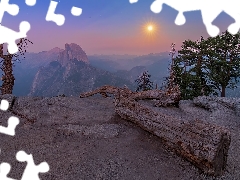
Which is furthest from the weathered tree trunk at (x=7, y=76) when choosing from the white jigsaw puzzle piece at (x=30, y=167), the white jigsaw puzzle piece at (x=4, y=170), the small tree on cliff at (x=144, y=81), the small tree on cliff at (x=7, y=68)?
the small tree on cliff at (x=144, y=81)

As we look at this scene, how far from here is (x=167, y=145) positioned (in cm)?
1454

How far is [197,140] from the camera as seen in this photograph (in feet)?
41.0

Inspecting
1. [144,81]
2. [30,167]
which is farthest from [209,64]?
[30,167]

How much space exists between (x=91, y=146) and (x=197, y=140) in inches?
264

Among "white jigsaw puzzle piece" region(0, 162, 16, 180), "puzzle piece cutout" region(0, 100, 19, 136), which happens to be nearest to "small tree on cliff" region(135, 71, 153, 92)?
"puzzle piece cutout" region(0, 100, 19, 136)

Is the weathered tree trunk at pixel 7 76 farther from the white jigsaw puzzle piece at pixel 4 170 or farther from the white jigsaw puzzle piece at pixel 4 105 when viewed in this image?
the white jigsaw puzzle piece at pixel 4 170

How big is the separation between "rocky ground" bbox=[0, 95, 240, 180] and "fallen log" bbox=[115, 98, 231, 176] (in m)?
0.56

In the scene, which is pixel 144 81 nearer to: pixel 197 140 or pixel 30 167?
pixel 197 140

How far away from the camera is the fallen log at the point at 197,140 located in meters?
11.9

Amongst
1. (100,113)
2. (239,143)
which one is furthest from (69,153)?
(239,143)

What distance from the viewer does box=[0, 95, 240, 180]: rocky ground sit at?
1247 centimetres

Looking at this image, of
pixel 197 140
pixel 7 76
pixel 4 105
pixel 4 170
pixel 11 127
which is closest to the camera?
pixel 4 170

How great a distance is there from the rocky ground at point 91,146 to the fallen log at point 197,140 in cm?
56

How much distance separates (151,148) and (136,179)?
334cm
